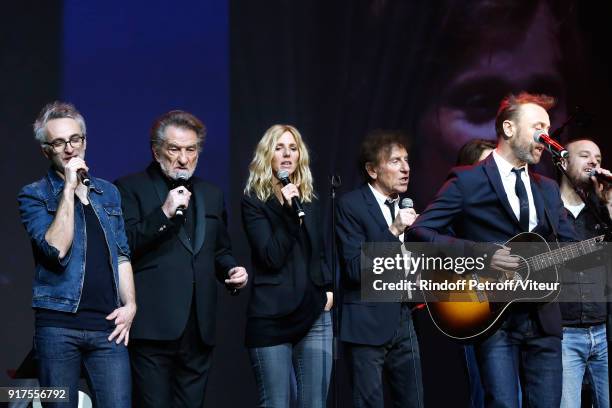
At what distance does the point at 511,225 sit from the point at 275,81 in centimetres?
234

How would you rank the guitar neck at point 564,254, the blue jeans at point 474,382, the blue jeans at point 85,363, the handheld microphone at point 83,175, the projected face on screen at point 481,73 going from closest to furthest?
the blue jeans at point 85,363 → the handheld microphone at point 83,175 → the guitar neck at point 564,254 → the blue jeans at point 474,382 → the projected face on screen at point 481,73

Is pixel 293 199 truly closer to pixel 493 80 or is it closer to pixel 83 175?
pixel 83 175

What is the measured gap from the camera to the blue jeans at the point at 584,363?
446cm

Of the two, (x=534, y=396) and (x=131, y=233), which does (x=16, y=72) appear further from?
(x=534, y=396)

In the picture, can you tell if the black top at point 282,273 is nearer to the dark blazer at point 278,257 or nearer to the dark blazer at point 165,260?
the dark blazer at point 278,257

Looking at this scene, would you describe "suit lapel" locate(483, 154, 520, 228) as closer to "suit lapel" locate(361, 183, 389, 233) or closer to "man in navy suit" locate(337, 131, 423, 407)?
"man in navy suit" locate(337, 131, 423, 407)

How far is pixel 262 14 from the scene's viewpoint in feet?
19.3

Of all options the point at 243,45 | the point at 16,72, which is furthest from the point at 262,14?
the point at 16,72

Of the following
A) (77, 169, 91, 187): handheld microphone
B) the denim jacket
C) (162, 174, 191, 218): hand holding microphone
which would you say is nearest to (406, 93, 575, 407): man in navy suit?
(162, 174, 191, 218): hand holding microphone

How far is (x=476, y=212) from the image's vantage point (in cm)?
407

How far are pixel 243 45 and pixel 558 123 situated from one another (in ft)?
7.50

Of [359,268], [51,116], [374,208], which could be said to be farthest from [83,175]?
[374,208]

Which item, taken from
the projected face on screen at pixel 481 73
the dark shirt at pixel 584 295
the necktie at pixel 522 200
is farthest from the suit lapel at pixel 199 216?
the projected face on screen at pixel 481 73

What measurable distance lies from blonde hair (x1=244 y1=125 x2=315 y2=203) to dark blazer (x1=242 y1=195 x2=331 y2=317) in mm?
51
